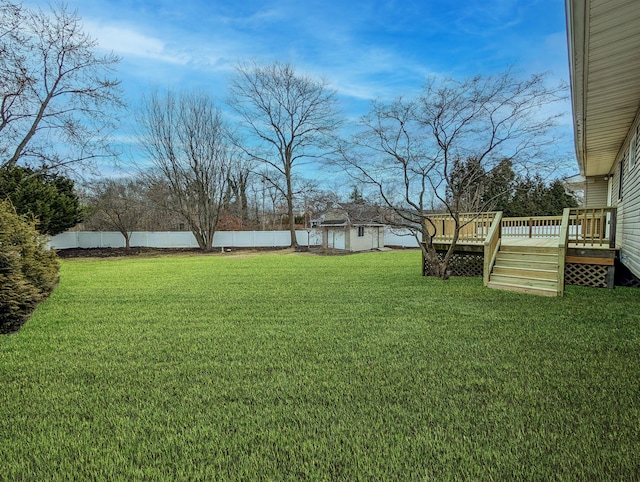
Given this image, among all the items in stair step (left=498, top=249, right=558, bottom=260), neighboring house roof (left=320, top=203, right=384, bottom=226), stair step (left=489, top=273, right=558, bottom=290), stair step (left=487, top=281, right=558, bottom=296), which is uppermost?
neighboring house roof (left=320, top=203, right=384, bottom=226)

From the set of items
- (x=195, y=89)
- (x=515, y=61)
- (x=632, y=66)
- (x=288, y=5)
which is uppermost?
(x=195, y=89)

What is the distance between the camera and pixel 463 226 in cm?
833

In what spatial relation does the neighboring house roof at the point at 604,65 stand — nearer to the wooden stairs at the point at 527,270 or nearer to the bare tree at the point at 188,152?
the wooden stairs at the point at 527,270

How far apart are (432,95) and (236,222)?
2088cm

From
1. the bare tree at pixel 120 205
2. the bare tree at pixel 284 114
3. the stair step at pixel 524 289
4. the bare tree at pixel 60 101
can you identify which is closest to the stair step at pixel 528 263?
the stair step at pixel 524 289

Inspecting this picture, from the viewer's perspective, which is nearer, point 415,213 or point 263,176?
point 415,213

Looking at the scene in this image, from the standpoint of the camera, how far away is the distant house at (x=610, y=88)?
Answer: 2904 mm

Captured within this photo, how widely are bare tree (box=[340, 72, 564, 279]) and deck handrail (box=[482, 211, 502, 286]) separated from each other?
24.3 inches

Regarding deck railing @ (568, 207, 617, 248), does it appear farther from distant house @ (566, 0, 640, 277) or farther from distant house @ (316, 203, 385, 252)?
distant house @ (316, 203, 385, 252)

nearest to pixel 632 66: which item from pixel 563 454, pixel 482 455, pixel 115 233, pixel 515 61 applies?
pixel 515 61

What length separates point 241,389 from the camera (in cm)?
277

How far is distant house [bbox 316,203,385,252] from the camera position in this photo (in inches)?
765

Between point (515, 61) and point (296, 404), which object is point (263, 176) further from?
point (296, 404)

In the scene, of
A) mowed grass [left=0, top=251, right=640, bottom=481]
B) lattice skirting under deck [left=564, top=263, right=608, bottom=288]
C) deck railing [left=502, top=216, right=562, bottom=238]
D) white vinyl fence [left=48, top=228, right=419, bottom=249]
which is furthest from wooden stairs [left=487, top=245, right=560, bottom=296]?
white vinyl fence [left=48, top=228, right=419, bottom=249]
